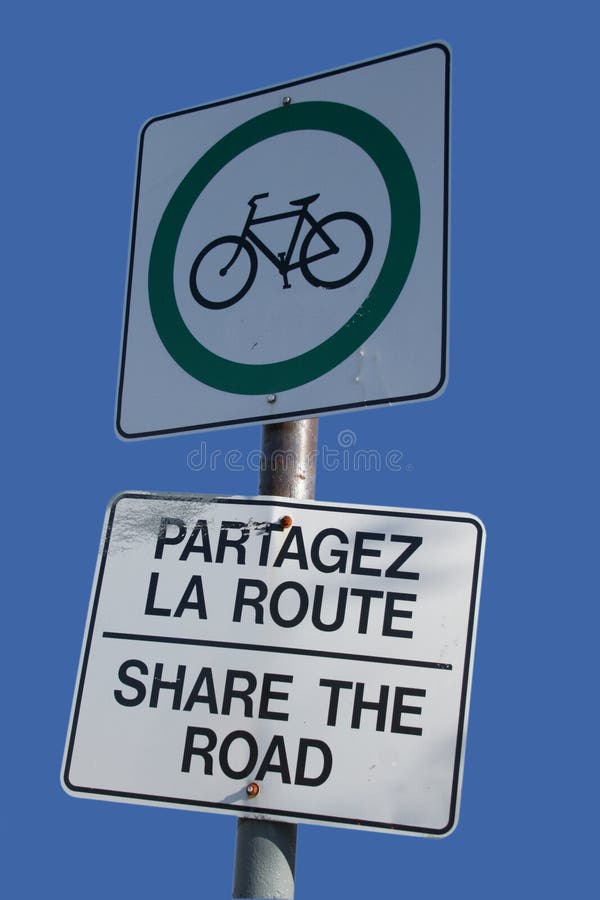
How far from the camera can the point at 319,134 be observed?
1741mm

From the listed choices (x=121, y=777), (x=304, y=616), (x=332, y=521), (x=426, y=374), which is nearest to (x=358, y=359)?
(x=426, y=374)

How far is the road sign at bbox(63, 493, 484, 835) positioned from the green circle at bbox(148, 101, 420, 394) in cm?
23

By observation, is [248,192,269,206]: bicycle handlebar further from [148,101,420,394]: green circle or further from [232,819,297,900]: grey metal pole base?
[232,819,297,900]: grey metal pole base

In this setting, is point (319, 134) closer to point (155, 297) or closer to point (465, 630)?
point (155, 297)

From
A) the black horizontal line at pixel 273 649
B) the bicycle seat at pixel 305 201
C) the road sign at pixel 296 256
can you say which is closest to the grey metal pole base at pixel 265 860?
the black horizontal line at pixel 273 649

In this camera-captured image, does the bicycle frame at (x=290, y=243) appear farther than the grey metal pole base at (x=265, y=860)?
Yes

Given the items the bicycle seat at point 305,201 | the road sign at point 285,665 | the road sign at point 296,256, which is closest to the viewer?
the road sign at point 285,665

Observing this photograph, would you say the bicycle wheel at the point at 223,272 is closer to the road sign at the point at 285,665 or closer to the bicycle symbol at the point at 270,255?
the bicycle symbol at the point at 270,255

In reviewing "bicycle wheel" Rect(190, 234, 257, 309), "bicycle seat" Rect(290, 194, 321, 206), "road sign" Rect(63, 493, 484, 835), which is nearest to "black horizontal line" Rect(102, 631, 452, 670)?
"road sign" Rect(63, 493, 484, 835)

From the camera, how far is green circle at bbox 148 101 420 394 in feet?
5.17

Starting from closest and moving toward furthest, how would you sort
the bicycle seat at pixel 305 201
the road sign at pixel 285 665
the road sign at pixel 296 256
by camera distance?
1. the road sign at pixel 285 665
2. the road sign at pixel 296 256
3. the bicycle seat at pixel 305 201

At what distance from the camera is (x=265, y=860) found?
1457mm

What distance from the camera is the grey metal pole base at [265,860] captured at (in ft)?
4.78

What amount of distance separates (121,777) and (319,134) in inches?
46.2
